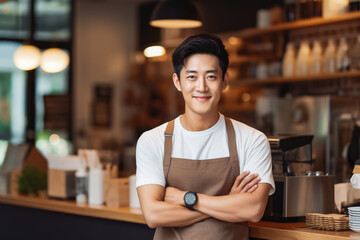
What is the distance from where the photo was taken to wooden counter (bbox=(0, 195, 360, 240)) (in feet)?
9.08

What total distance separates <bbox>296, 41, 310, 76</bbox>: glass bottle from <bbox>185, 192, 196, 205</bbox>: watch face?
4284 mm

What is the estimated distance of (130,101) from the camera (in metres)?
9.80

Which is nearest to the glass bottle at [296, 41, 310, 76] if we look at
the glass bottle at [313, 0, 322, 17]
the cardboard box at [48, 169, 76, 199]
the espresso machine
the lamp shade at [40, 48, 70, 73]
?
the glass bottle at [313, 0, 322, 17]

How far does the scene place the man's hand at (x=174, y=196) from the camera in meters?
2.63

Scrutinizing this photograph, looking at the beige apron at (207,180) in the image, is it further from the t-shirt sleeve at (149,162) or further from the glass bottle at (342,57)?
the glass bottle at (342,57)

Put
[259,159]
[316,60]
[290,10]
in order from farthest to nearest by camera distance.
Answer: [290,10] < [316,60] < [259,159]

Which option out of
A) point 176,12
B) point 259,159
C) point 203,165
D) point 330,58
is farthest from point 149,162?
point 330,58

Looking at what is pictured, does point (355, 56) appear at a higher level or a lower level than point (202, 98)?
higher

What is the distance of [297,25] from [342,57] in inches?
26.2

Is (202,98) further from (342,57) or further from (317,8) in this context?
(317,8)

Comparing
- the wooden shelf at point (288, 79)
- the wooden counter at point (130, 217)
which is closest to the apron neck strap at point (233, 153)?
the wooden counter at point (130, 217)

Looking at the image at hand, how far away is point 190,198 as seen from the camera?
2.60m

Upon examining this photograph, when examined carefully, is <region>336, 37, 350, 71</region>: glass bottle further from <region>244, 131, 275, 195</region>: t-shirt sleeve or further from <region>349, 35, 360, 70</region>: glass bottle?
<region>244, 131, 275, 195</region>: t-shirt sleeve

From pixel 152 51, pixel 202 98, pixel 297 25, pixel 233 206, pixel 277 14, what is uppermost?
pixel 277 14
